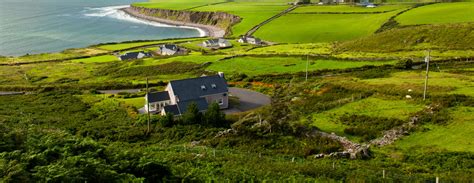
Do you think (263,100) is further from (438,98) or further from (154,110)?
(438,98)

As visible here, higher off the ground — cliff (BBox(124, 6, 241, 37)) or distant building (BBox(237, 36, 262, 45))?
cliff (BBox(124, 6, 241, 37))

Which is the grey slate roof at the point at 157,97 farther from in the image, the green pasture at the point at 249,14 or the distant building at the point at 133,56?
the green pasture at the point at 249,14

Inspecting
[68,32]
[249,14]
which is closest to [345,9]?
[249,14]

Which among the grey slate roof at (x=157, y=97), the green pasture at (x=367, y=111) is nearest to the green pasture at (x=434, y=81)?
the green pasture at (x=367, y=111)

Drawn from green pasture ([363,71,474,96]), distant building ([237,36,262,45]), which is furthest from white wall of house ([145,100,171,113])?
distant building ([237,36,262,45])

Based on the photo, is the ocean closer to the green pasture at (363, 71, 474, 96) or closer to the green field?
the green field
